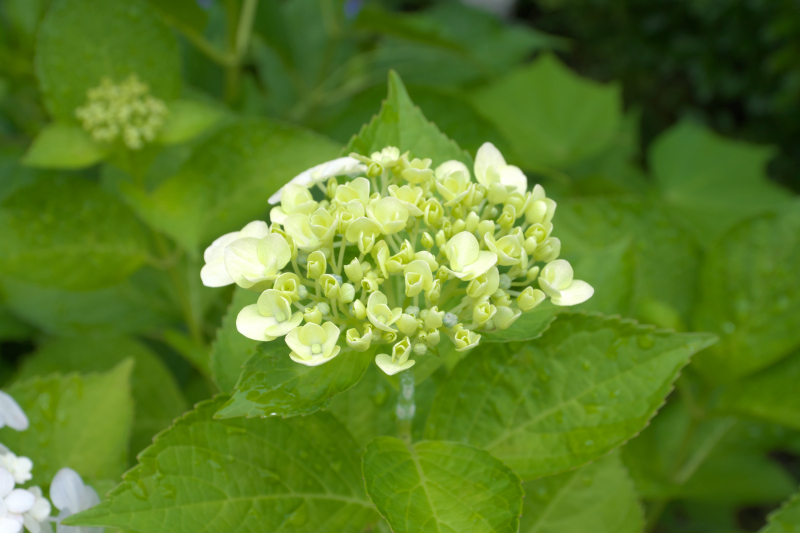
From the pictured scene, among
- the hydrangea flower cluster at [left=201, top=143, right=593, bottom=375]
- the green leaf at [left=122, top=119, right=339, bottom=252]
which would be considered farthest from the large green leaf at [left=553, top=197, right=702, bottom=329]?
the hydrangea flower cluster at [left=201, top=143, right=593, bottom=375]

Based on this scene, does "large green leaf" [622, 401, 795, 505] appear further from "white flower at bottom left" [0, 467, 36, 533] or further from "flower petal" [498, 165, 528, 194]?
"white flower at bottom left" [0, 467, 36, 533]

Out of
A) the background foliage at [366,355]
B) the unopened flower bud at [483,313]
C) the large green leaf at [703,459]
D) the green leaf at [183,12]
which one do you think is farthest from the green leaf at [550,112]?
the unopened flower bud at [483,313]

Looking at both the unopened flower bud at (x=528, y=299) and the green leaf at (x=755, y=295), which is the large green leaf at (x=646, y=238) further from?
the unopened flower bud at (x=528, y=299)

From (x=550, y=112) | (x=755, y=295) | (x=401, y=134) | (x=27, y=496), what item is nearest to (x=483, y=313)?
(x=401, y=134)

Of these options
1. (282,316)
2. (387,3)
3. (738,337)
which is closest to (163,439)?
(282,316)

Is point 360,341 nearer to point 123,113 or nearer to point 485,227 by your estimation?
point 485,227

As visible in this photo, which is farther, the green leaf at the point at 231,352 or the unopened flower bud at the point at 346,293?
the green leaf at the point at 231,352
